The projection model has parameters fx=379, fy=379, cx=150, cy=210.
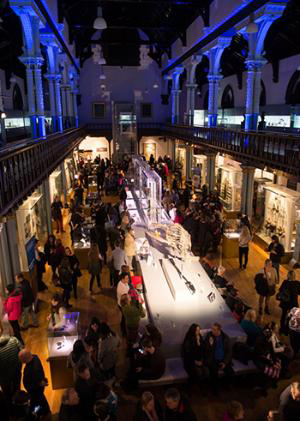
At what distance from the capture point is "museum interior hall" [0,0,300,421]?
594 cm

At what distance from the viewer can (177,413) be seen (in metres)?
4.61

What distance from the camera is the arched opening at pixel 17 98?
25.5m

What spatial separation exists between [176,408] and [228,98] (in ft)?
92.1

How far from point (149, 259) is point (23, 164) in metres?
3.66

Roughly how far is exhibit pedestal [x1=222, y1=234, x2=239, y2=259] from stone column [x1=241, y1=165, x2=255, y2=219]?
2.21m

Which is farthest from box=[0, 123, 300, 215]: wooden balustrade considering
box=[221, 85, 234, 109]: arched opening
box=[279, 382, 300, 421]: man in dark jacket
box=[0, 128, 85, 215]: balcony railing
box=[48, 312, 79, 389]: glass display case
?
box=[221, 85, 234, 109]: arched opening

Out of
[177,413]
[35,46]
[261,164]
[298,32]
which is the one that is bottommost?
[177,413]

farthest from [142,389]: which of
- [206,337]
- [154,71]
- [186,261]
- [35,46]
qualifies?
[154,71]

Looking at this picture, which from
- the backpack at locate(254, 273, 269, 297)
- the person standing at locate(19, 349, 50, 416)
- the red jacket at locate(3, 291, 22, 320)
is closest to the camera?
the person standing at locate(19, 349, 50, 416)

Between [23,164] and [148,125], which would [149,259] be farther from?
[148,125]

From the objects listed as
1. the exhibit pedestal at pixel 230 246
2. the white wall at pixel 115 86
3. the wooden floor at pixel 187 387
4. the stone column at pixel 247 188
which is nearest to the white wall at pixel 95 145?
the white wall at pixel 115 86

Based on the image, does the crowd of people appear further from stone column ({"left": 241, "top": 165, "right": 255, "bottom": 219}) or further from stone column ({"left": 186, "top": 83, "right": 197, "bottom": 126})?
stone column ({"left": 186, "top": 83, "right": 197, "bottom": 126})

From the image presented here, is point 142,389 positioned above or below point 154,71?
below

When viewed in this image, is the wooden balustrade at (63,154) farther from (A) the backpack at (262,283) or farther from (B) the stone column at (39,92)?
(A) the backpack at (262,283)
